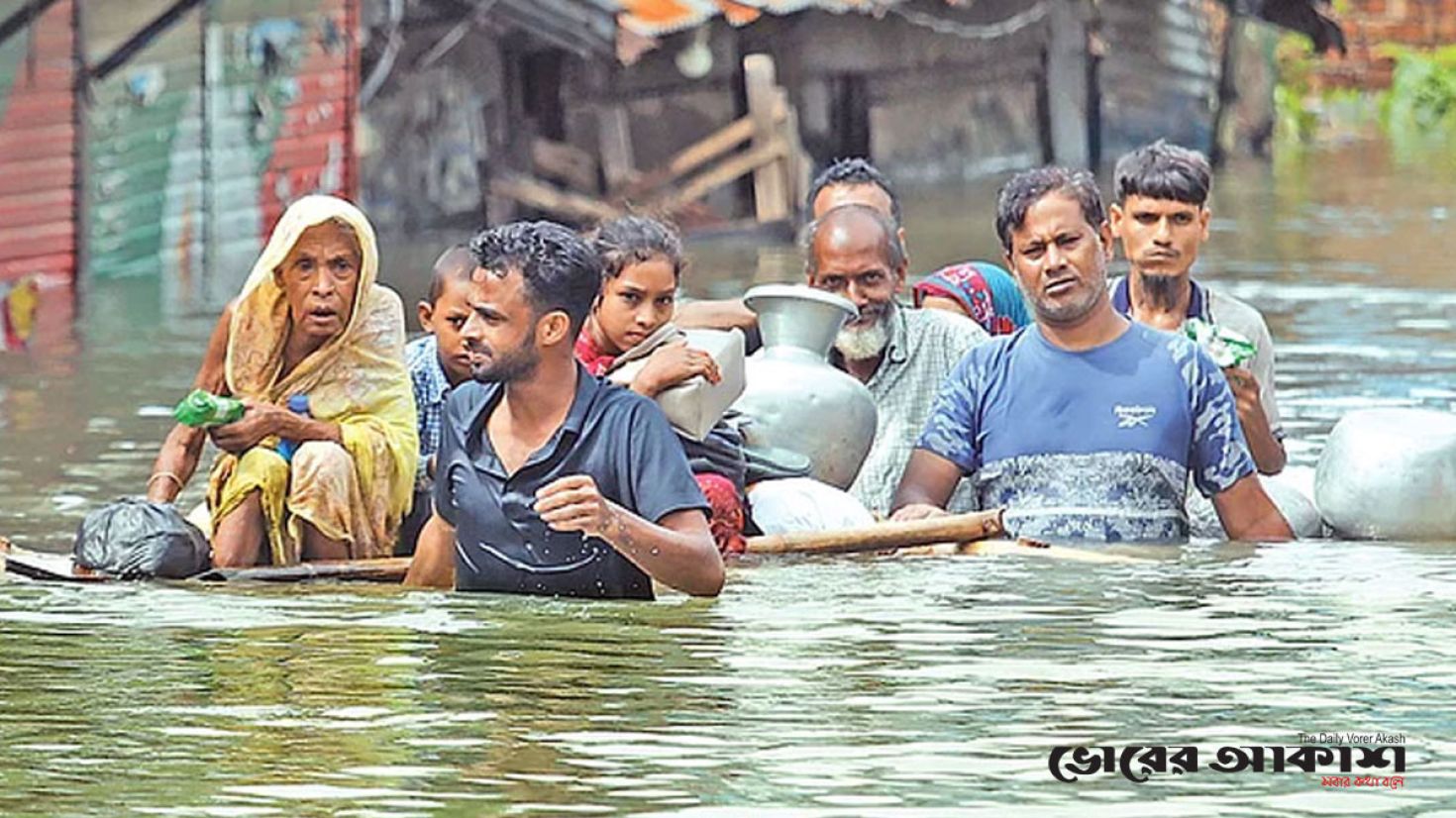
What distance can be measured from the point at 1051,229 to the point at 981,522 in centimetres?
83

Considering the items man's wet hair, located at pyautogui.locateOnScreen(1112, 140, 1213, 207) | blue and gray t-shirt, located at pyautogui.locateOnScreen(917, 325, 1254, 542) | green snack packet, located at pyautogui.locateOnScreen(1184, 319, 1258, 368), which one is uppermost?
man's wet hair, located at pyautogui.locateOnScreen(1112, 140, 1213, 207)

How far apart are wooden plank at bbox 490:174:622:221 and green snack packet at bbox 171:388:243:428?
47.5 ft

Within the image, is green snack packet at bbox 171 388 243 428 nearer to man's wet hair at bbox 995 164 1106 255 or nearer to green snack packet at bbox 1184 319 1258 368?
man's wet hair at bbox 995 164 1106 255

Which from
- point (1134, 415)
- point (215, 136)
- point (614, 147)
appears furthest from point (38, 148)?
point (1134, 415)

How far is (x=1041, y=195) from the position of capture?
932 centimetres

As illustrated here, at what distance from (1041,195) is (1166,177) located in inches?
33.3

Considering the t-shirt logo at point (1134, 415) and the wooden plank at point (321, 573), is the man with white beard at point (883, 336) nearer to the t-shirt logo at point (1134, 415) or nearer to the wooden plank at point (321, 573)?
the t-shirt logo at point (1134, 415)

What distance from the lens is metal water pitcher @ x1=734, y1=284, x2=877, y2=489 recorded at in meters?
9.97

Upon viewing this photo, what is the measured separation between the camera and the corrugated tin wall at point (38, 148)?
62.2 ft

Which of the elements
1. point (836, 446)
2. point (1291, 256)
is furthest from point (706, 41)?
point (836, 446)

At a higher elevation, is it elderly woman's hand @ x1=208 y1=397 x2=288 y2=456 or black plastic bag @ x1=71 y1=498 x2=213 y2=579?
elderly woman's hand @ x1=208 y1=397 x2=288 y2=456

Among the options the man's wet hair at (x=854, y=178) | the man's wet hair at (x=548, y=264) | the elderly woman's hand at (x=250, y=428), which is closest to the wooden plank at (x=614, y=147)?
the man's wet hair at (x=854, y=178)

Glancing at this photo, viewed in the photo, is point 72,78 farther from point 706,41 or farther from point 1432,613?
point 1432,613

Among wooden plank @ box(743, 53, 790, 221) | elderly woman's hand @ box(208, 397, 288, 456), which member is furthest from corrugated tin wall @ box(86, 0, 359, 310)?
elderly woman's hand @ box(208, 397, 288, 456)
